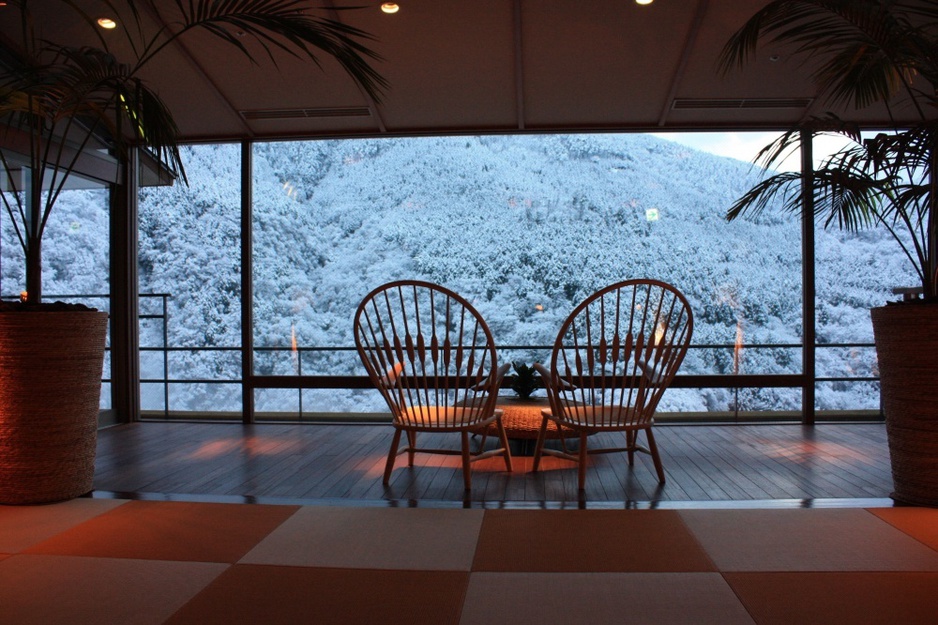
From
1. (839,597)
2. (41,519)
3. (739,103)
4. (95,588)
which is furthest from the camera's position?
(739,103)

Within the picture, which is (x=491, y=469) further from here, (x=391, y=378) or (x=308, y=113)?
(x=308, y=113)

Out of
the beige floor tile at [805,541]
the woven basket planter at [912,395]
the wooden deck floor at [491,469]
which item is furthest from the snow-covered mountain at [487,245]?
the beige floor tile at [805,541]

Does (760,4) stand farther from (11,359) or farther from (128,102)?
(11,359)

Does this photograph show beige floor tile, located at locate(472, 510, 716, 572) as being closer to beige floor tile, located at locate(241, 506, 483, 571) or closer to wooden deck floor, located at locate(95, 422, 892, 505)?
beige floor tile, located at locate(241, 506, 483, 571)

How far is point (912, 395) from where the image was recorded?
2549 millimetres

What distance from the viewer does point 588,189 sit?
4988mm

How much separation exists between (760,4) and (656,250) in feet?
5.65

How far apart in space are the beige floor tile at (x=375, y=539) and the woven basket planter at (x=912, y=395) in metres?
1.65

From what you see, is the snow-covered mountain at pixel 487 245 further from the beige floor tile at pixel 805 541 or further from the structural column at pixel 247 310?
the beige floor tile at pixel 805 541

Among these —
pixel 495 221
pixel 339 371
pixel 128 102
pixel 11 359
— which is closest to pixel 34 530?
pixel 11 359

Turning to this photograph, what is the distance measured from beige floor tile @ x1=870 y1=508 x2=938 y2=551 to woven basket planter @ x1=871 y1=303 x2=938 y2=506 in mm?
120

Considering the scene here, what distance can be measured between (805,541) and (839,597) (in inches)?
17.2

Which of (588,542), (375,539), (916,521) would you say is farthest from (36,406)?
(916,521)

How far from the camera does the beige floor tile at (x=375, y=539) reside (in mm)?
1984
